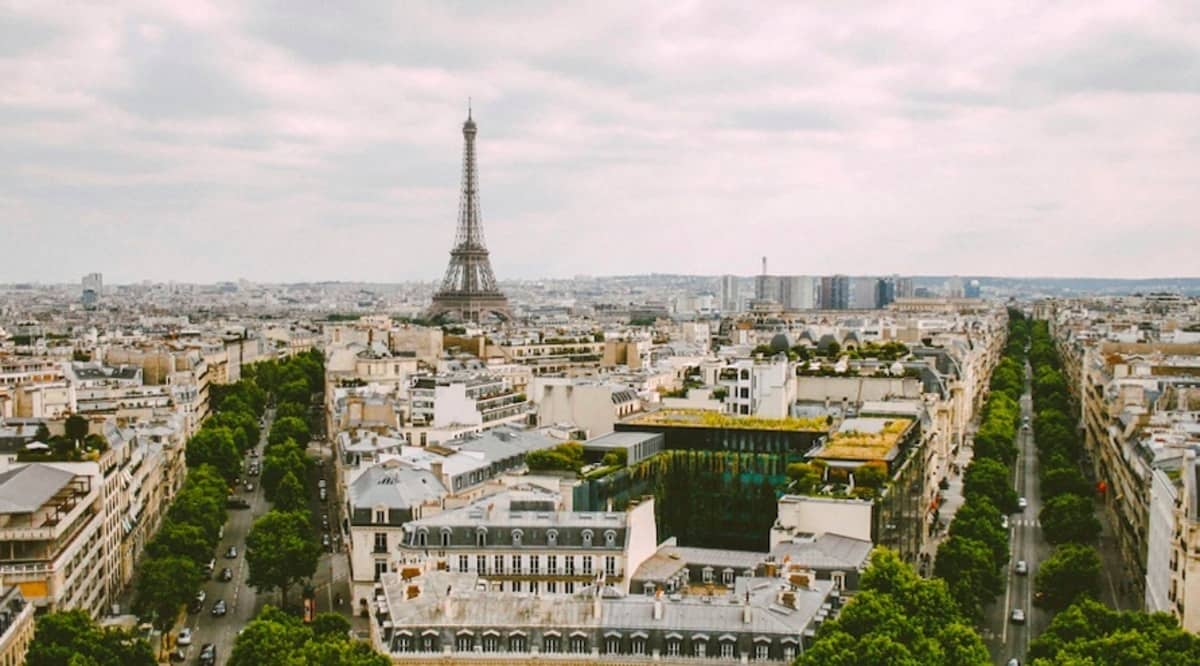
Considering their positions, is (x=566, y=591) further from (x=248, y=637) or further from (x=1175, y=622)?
(x=1175, y=622)

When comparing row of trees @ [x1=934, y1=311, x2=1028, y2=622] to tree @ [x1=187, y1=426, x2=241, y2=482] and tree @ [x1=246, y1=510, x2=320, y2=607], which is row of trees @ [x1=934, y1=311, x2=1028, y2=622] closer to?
tree @ [x1=246, y1=510, x2=320, y2=607]

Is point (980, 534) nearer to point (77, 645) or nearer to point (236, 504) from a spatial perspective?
point (77, 645)

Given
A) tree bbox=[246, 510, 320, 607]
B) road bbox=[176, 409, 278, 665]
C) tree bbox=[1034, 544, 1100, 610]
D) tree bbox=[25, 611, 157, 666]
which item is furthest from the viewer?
tree bbox=[246, 510, 320, 607]

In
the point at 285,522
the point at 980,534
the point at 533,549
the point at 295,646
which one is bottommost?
the point at 295,646

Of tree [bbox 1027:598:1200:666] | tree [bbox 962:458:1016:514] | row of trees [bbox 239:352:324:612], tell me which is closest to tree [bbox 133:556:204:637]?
row of trees [bbox 239:352:324:612]

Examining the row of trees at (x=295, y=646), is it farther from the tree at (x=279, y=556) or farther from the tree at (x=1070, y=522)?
the tree at (x=1070, y=522)

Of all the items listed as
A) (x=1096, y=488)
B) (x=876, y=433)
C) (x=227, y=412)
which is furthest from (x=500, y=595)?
(x=227, y=412)

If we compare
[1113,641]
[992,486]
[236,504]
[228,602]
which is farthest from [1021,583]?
[236,504]
